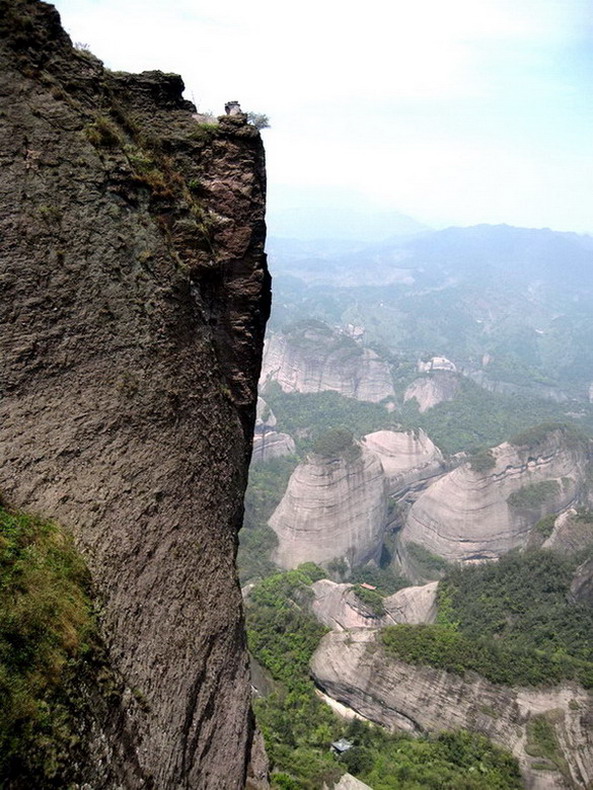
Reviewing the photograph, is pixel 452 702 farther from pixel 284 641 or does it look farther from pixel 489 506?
pixel 489 506

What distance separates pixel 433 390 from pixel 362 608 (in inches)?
3298

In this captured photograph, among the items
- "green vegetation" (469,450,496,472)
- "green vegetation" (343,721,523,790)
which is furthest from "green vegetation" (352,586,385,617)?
"green vegetation" (469,450,496,472)

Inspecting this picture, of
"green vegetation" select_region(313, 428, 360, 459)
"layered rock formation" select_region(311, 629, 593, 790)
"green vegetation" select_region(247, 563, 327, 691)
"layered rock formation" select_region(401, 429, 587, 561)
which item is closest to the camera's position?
"layered rock formation" select_region(311, 629, 593, 790)

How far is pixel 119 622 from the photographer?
6246 millimetres

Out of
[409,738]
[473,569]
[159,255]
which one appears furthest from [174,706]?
[473,569]

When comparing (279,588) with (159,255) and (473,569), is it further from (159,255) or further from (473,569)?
(159,255)

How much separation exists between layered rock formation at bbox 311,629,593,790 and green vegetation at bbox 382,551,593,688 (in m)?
0.56

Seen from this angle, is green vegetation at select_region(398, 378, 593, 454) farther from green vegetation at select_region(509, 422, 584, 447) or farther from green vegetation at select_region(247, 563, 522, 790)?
green vegetation at select_region(247, 563, 522, 790)

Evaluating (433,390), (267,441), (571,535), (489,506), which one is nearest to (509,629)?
(571,535)

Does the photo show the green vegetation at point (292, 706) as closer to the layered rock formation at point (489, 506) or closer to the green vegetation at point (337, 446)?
the green vegetation at point (337, 446)

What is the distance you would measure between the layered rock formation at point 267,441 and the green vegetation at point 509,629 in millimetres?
44647

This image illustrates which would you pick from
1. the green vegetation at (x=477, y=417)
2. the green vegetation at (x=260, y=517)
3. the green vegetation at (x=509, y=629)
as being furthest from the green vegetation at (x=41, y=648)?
the green vegetation at (x=477, y=417)

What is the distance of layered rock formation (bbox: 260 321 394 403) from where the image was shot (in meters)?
114

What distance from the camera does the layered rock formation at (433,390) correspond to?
11556 centimetres
